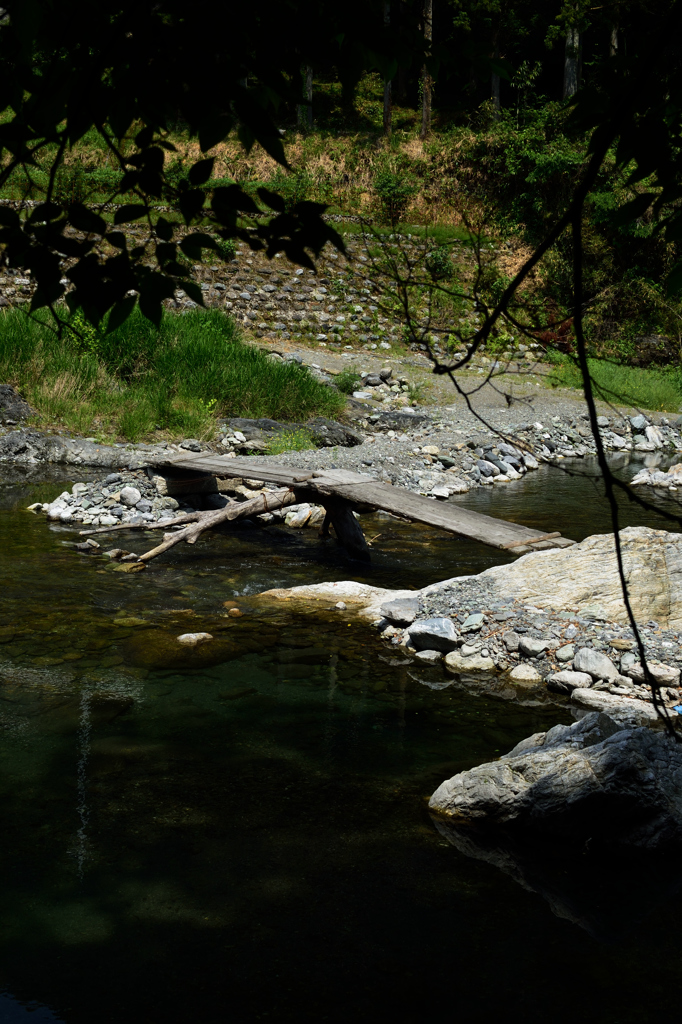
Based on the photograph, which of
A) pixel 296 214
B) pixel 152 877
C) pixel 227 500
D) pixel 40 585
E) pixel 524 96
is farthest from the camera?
pixel 524 96

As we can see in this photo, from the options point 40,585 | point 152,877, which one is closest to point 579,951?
point 152,877

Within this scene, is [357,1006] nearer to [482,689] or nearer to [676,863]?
[676,863]

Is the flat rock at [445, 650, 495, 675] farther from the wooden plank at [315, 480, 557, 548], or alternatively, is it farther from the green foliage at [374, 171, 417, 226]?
the green foliage at [374, 171, 417, 226]

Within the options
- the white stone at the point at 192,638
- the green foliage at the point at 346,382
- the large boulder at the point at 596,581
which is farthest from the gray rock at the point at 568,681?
the green foliage at the point at 346,382

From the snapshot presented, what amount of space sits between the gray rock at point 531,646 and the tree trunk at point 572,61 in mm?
24591

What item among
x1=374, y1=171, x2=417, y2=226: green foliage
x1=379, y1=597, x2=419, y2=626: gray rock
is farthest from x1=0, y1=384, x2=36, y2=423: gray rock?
x1=374, y1=171, x2=417, y2=226: green foliage

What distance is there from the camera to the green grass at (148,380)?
11.7m

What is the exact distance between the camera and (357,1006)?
2666 millimetres

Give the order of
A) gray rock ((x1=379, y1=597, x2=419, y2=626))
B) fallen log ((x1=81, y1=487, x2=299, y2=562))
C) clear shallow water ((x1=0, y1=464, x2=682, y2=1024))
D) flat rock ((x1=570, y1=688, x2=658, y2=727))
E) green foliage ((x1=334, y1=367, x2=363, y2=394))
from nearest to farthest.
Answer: clear shallow water ((x1=0, y1=464, x2=682, y2=1024))
flat rock ((x1=570, y1=688, x2=658, y2=727))
gray rock ((x1=379, y1=597, x2=419, y2=626))
fallen log ((x1=81, y1=487, x2=299, y2=562))
green foliage ((x1=334, y1=367, x2=363, y2=394))

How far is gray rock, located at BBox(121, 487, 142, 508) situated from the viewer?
358 inches

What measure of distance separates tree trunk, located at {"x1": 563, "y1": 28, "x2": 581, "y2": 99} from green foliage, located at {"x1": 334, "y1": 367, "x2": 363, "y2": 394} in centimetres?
1548

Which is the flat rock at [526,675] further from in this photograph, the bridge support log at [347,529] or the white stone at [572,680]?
the bridge support log at [347,529]

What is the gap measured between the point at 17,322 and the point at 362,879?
11.1 meters

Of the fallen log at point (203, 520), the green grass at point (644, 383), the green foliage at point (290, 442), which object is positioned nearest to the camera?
the fallen log at point (203, 520)
